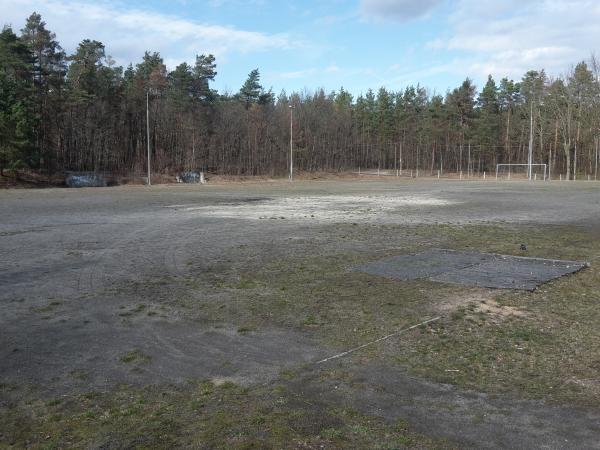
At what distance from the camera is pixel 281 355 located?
18.6 ft

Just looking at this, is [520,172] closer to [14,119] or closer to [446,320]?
[14,119]

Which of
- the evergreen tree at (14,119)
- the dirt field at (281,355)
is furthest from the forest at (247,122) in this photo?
the dirt field at (281,355)

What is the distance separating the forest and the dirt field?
44105mm

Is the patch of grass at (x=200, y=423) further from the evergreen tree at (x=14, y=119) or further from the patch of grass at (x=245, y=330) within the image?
the evergreen tree at (x=14, y=119)

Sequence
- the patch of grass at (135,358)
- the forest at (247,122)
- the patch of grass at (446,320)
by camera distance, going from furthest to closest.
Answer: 1. the forest at (247,122)
2. the patch of grass at (135,358)
3. the patch of grass at (446,320)

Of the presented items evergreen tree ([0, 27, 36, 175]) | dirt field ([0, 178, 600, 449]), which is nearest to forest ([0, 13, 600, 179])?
evergreen tree ([0, 27, 36, 175])

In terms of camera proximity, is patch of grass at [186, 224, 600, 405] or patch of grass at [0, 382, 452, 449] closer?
patch of grass at [0, 382, 452, 449]

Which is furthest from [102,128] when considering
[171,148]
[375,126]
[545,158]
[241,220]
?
[545,158]

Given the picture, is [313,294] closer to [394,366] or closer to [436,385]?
[394,366]

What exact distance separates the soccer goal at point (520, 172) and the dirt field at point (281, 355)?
79.9 metres

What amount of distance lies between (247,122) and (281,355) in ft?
276

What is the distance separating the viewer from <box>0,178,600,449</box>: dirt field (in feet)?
13.1

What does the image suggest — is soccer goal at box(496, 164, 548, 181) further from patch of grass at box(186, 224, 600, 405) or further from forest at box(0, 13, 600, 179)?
patch of grass at box(186, 224, 600, 405)

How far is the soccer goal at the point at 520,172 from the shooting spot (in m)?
86.1
